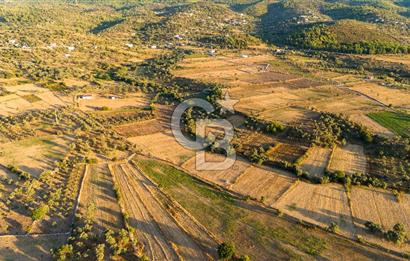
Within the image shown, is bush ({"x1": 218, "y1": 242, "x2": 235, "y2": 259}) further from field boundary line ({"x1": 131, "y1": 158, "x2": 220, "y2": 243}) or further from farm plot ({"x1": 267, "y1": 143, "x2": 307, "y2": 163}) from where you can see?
farm plot ({"x1": 267, "y1": 143, "x2": 307, "y2": 163})

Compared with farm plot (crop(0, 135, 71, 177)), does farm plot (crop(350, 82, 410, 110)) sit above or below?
above

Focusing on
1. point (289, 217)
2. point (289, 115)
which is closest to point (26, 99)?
point (289, 115)

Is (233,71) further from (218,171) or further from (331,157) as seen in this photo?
(218,171)

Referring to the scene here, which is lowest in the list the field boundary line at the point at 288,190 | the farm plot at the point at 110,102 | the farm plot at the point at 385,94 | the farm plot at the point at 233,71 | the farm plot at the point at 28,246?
the farm plot at the point at 28,246

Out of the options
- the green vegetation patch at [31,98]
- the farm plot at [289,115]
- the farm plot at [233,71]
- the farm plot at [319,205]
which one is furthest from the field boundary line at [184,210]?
the farm plot at [233,71]

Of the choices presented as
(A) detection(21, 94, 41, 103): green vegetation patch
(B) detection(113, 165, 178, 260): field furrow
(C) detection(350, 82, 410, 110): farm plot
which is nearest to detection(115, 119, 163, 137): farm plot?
(B) detection(113, 165, 178, 260): field furrow

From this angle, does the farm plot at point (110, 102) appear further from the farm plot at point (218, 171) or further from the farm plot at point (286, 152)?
the farm plot at point (286, 152)

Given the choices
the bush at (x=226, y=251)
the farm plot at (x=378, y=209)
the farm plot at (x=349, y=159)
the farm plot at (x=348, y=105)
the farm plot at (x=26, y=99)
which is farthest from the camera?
the farm plot at (x=26, y=99)
